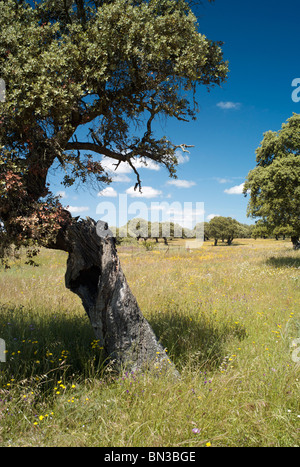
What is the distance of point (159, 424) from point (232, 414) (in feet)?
3.44

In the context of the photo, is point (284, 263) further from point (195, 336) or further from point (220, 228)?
point (220, 228)

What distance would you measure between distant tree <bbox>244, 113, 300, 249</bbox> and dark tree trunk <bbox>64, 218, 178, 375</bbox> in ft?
53.0

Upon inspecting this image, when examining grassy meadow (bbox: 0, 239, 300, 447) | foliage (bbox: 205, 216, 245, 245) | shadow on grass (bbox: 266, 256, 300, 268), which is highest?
foliage (bbox: 205, 216, 245, 245)

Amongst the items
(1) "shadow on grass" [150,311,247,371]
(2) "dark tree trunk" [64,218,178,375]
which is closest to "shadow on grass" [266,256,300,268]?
(1) "shadow on grass" [150,311,247,371]

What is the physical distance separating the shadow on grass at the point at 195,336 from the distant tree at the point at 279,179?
13.7 metres

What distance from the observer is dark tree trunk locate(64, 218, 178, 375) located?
494cm

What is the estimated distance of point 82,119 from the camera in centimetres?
536

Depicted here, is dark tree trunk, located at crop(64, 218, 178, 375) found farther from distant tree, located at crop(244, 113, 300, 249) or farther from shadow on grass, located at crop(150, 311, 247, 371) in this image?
distant tree, located at crop(244, 113, 300, 249)

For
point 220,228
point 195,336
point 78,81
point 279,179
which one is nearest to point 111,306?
point 195,336

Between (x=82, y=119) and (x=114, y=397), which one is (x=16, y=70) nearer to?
(x=82, y=119)

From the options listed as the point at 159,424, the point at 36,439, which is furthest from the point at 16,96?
the point at 159,424

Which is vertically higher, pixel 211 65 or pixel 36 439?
pixel 211 65

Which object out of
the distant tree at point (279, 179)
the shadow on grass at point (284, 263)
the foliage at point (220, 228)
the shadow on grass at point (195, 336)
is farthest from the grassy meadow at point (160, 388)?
the foliage at point (220, 228)

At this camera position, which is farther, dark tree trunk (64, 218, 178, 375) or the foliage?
the foliage
